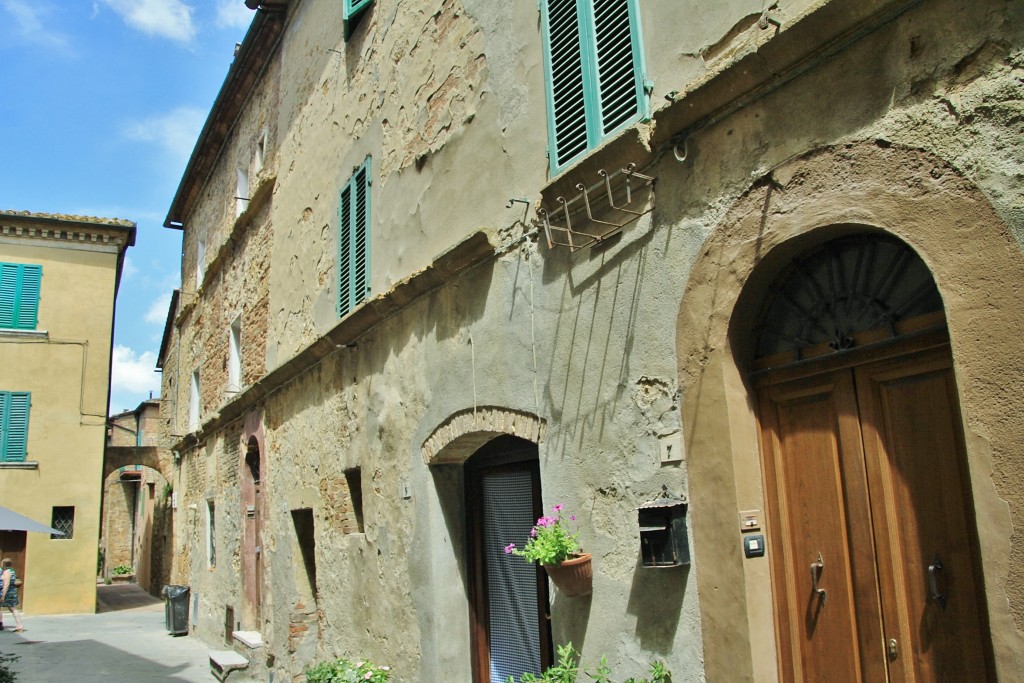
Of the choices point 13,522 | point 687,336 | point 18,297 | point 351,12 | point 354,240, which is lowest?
point 13,522

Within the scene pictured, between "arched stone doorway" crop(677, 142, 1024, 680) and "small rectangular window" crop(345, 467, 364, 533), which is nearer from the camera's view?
"arched stone doorway" crop(677, 142, 1024, 680)

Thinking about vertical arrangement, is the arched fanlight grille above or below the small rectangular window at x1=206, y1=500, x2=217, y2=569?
above

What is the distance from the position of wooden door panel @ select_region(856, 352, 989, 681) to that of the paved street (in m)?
8.33

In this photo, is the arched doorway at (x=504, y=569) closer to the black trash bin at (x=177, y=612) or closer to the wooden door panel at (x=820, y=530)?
the wooden door panel at (x=820, y=530)

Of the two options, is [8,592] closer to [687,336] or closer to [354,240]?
[354,240]

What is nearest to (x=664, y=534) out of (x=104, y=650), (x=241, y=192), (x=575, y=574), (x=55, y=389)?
(x=575, y=574)

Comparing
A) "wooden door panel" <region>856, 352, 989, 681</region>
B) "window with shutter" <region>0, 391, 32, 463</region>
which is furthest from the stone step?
"window with shutter" <region>0, 391, 32, 463</region>

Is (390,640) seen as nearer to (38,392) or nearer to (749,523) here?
A: (749,523)

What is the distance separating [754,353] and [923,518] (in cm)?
106

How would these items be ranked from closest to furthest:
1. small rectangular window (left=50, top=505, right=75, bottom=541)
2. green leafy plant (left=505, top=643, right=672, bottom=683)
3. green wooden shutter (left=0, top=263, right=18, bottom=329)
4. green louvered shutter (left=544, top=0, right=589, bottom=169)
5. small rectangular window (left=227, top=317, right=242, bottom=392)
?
1. green leafy plant (left=505, top=643, right=672, bottom=683)
2. green louvered shutter (left=544, top=0, right=589, bottom=169)
3. small rectangular window (left=227, top=317, right=242, bottom=392)
4. small rectangular window (left=50, top=505, right=75, bottom=541)
5. green wooden shutter (left=0, top=263, right=18, bottom=329)

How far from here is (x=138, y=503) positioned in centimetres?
3047

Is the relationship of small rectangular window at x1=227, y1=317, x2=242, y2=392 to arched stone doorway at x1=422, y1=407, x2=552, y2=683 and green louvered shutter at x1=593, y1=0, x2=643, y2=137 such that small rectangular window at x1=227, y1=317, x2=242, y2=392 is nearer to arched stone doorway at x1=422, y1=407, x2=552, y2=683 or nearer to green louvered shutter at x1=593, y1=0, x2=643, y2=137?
arched stone doorway at x1=422, y1=407, x2=552, y2=683

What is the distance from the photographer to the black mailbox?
3.76 metres

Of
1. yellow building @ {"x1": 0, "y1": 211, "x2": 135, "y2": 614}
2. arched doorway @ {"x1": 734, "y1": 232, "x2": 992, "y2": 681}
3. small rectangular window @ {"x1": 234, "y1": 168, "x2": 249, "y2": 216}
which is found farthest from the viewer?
yellow building @ {"x1": 0, "y1": 211, "x2": 135, "y2": 614}
